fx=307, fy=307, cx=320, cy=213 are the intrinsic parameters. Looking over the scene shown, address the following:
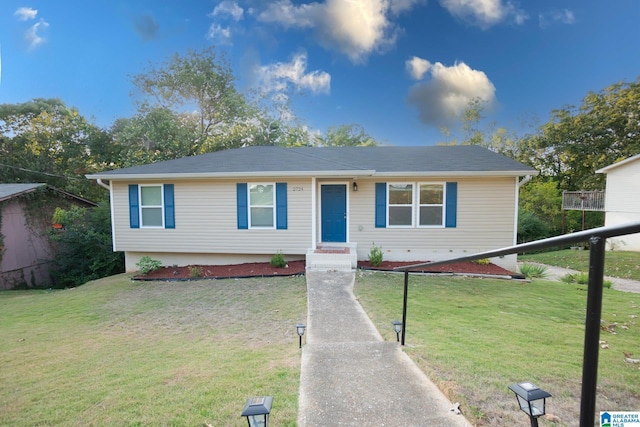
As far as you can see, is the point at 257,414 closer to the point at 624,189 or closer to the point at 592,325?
the point at 592,325

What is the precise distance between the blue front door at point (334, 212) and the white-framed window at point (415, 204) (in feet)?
4.72

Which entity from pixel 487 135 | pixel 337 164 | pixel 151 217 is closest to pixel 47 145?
pixel 151 217

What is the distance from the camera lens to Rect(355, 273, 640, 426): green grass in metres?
2.38

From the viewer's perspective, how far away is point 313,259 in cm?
879

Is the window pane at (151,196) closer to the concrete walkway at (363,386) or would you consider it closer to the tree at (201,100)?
the concrete walkway at (363,386)

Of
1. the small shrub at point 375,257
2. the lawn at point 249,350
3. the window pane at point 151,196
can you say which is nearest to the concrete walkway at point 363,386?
the lawn at point 249,350

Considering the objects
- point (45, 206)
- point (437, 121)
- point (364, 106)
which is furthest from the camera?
point (437, 121)

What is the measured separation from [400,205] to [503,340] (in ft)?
20.2

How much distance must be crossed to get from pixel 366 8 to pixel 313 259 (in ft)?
33.9

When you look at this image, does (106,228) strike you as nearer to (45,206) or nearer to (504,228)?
(45,206)

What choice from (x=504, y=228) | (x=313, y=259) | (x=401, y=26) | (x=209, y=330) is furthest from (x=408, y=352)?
(x=401, y=26)

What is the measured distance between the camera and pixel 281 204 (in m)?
9.57

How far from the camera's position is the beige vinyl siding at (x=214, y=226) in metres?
9.55

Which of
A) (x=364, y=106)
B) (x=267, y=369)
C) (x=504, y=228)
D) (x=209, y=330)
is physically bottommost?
(x=209, y=330)
